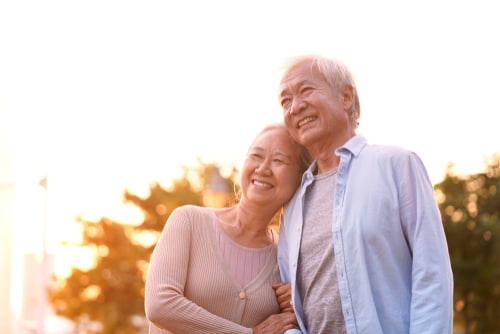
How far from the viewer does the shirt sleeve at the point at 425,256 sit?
2.19m

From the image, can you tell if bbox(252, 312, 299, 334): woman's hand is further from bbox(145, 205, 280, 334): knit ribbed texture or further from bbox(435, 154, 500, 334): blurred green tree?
bbox(435, 154, 500, 334): blurred green tree

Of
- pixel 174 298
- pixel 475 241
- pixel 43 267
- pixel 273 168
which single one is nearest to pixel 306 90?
pixel 273 168

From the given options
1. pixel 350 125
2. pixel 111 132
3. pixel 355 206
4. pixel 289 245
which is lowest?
pixel 111 132

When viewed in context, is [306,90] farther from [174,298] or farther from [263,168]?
[174,298]

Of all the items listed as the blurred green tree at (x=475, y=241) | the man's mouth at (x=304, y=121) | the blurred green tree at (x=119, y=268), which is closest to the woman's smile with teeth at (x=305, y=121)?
the man's mouth at (x=304, y=121)

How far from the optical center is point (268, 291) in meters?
2.76

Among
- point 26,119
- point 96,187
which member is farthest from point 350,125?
point 96,187

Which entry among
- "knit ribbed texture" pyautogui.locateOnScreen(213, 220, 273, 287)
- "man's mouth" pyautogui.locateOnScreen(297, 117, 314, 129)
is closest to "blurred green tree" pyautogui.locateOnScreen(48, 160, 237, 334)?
"knit ribbed texture" pyautogui.locateOnScreen(213, 220, 273, 287)

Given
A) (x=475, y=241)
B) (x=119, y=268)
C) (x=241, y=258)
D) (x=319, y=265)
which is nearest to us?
(x=319, y=265)

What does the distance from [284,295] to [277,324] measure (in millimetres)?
112

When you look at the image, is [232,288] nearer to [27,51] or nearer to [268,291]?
[268,291]

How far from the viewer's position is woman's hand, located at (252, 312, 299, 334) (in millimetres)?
2590

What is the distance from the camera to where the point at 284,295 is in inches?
106

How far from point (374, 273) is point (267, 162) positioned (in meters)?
0.65
